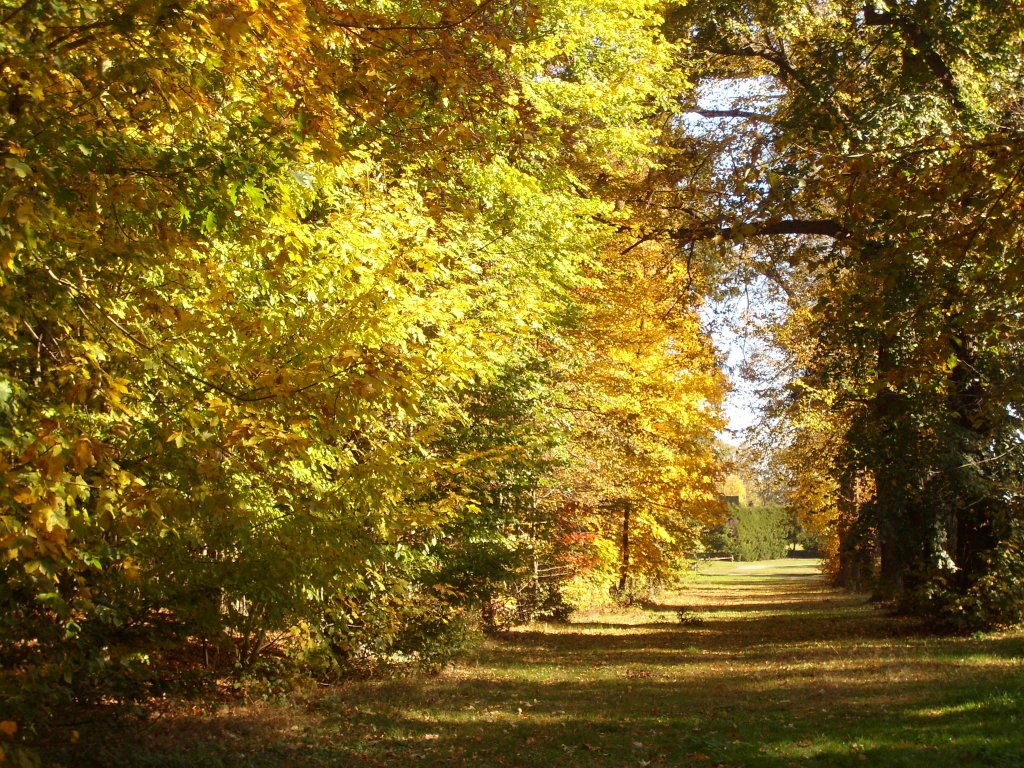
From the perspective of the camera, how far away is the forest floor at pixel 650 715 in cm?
788

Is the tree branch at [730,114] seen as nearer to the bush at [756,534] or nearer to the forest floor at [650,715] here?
the forest floor at [650,715]

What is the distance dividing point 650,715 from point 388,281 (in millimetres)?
6071

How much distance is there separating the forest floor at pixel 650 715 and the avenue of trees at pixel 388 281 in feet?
2.57

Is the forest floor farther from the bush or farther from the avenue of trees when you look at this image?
the bush

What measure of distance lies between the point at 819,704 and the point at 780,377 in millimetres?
17944

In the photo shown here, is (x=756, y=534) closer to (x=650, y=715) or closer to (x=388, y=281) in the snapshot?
(x=650, y=715)

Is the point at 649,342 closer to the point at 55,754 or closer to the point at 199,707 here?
the point at 199,707

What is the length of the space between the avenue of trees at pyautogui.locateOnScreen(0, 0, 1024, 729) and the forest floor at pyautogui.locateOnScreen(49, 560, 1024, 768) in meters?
0.78

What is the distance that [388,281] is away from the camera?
7238mm

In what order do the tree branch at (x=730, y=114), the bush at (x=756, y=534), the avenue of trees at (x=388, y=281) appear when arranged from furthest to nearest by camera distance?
1. the bush at (x=756, y=534)
2. the tree branch at (x=730, y=114)
3. the avenue of trees at (x=388, y=281)

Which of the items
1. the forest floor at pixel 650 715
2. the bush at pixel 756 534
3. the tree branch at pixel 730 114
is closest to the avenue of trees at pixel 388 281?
the tree branch at pixel 730 114

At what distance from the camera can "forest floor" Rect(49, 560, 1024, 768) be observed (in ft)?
25.8

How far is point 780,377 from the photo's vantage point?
27.1 metres

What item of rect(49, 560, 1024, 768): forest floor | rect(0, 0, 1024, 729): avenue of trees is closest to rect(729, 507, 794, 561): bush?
rect(0, 0, 1024, 729): avenue of trees
